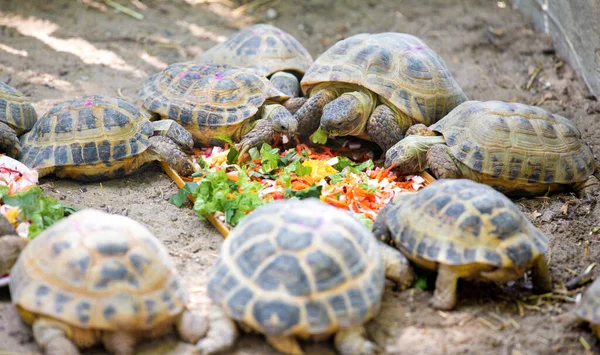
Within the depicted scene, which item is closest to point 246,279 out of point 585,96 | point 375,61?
point 375,61

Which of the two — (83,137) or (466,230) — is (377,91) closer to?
(466,230)

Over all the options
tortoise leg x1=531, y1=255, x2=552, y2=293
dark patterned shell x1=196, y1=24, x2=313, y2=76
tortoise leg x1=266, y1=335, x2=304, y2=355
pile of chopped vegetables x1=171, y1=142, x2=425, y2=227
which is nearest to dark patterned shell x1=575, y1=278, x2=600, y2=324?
tortoise leg x1=531, y1=255, x2=552, y2=293

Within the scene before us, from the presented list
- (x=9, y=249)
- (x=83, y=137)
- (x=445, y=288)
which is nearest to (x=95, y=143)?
(x=83, y=137)

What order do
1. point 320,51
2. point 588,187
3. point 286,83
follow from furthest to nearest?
point 320,51 → point 286,83 → point 588,187

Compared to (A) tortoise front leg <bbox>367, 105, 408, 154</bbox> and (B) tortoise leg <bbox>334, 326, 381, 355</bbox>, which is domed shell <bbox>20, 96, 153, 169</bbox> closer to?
A: (A) tortoise front leg <bbox>367, 105, 408, 154</bbox>

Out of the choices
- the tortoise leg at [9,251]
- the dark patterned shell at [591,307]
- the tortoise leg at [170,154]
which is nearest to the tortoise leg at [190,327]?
the tortoise leg at [9,251]

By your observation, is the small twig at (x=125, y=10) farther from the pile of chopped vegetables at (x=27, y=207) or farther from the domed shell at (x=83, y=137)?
the pile of chopped vegetables at (x=27, y=207)
